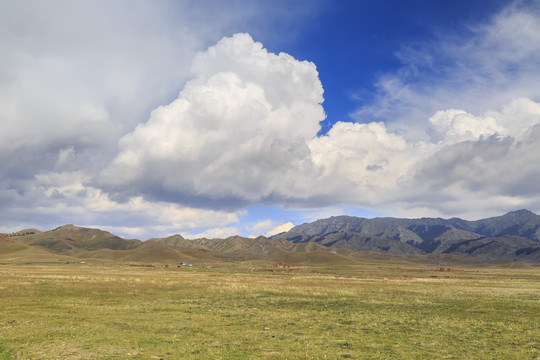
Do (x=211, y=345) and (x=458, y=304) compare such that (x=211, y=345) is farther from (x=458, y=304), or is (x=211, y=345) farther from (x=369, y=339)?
(x=458, y=304)

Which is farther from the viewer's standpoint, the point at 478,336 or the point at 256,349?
the point at 478,336

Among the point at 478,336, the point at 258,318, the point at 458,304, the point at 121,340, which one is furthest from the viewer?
the point at 458,304

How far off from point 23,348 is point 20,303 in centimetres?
2150

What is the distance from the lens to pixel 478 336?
25.4 meters

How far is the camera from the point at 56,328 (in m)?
26.5

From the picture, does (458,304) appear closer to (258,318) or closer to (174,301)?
(258,318)

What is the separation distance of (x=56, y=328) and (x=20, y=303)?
1621 centimetres

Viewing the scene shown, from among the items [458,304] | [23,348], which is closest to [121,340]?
[23,348]

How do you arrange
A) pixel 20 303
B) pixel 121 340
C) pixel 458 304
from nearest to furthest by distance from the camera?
pixel 121 340, pixel 20 303, pixel 458 304

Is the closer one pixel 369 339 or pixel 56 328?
pixel 369 339

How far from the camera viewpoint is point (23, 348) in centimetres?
2095

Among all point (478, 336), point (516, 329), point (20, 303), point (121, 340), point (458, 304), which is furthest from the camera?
point (458, 304)

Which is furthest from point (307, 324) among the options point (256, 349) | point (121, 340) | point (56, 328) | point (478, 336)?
point (56, 328)

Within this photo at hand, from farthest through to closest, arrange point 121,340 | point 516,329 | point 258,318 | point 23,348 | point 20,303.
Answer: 1. point 20,303
2. point 258,318
3. point 516,329
4. point 121,340
5. point 23,348
